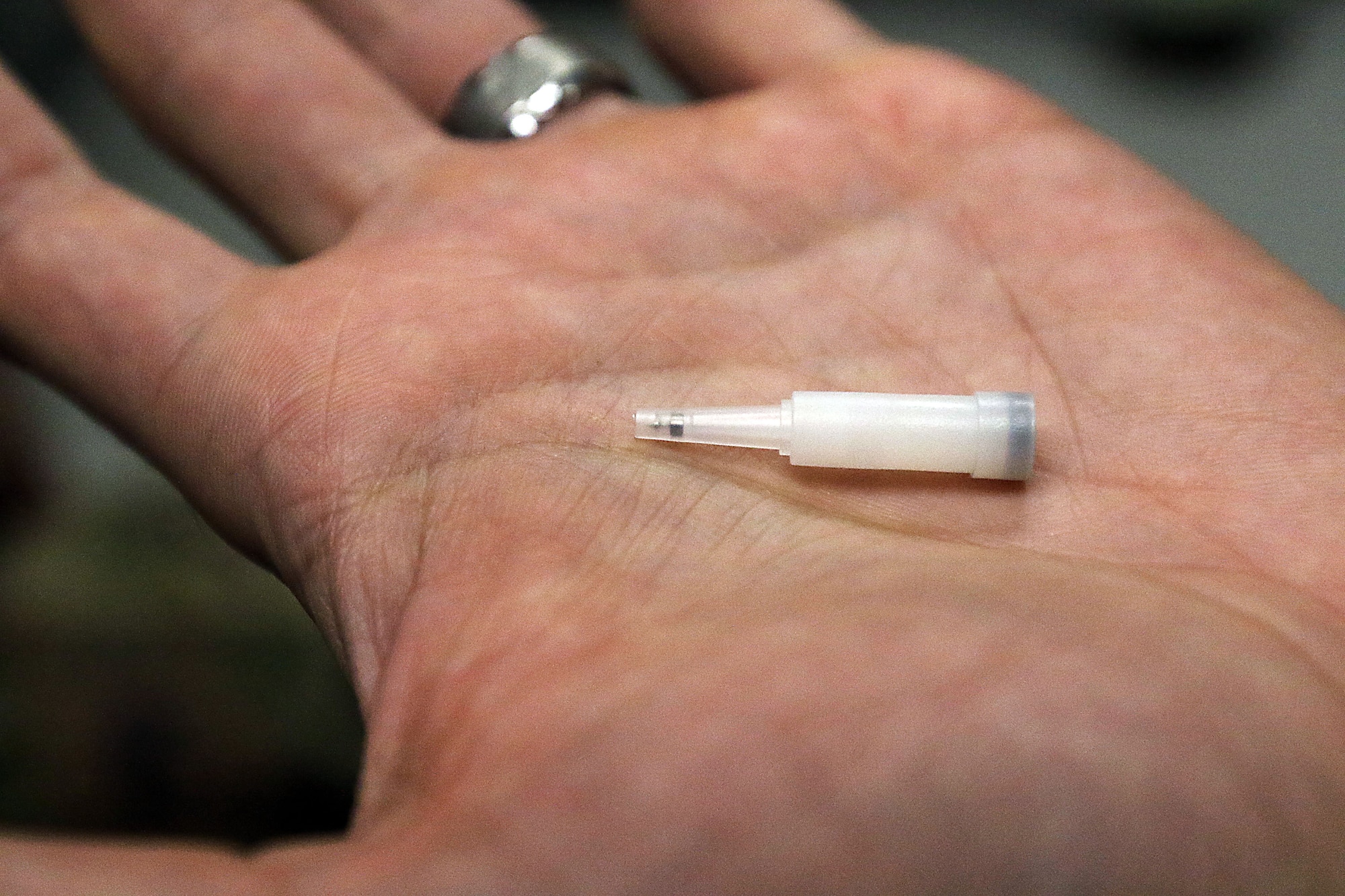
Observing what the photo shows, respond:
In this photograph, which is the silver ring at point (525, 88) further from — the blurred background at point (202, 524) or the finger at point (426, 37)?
the blurred background at point (202, 524)

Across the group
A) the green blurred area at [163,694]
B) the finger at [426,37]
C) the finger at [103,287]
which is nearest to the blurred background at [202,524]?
the green blurred area at [163,694]

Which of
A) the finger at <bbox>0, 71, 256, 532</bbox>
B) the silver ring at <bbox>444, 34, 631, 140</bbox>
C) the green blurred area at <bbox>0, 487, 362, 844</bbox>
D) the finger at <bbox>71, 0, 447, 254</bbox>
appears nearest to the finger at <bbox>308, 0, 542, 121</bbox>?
the silver ring at <bbox>444, 34, 631, 140</bbox>

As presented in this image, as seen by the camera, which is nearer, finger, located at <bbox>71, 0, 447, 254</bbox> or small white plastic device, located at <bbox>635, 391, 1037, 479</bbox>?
small white plastic device, located at <bbox>635, 391, 1037, 479</bbox>

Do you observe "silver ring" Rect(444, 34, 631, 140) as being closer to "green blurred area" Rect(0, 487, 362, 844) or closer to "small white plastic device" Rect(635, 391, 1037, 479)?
"small white plastic device" Rect(635, 391, 1037, 479)

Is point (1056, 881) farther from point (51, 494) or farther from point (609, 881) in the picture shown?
point (51, 494)

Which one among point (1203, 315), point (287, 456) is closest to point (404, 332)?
point (287, 456)

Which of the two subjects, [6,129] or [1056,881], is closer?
[1056,881]
